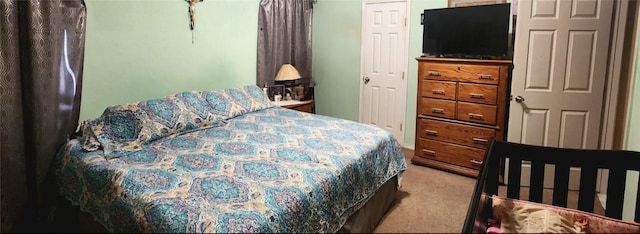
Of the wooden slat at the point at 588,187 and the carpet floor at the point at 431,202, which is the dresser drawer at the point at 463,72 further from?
the wooden slat at the point at 588,187

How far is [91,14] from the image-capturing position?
7.91 feet

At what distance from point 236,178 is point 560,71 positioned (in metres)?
2.37

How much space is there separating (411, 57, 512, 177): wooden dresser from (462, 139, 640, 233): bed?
142 centimetres

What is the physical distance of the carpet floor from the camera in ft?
6.02

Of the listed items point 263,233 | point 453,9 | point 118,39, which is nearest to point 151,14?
point 118,39

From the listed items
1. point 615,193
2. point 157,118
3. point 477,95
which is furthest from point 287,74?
point 615,193

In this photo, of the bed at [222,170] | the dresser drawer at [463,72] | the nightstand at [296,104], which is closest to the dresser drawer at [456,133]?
the dresser drawer at [463,72]

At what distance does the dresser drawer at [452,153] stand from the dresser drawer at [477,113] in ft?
0.80

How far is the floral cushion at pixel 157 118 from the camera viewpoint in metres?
2.20

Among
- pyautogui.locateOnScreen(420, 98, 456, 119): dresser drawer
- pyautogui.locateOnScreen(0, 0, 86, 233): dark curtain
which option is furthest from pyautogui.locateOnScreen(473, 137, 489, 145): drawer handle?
pyautogui.locateOnScreen(0, 0, 86, 233): dark curtain

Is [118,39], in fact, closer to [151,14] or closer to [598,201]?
[151,14]

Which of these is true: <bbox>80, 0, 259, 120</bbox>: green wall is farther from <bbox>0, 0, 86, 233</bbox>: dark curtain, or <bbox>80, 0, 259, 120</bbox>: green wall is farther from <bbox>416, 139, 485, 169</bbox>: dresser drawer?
<bbox>416, 139, 485, 169</bbox>: dresser drawer

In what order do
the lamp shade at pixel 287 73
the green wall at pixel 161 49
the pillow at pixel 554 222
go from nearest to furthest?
1. the pillow at pixel 554 222
2. the green wall at pixel 161 49
3. the lamp shade at pixel 287 73

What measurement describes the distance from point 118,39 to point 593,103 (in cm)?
325
